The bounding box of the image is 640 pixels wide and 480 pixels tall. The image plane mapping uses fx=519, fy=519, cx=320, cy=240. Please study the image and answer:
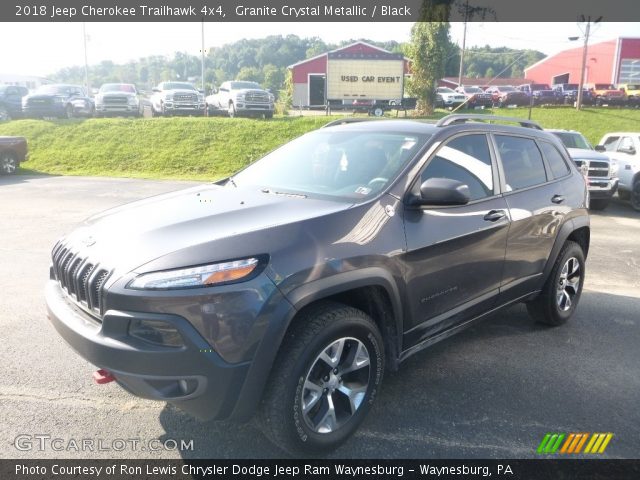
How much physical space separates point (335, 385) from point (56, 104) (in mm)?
26380

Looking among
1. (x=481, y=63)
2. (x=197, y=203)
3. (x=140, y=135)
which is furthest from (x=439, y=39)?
(x=481, y=63)

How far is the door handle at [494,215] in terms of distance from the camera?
374cm

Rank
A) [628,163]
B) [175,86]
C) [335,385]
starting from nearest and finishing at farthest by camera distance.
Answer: [335,385] < [628,163] < [175,86]

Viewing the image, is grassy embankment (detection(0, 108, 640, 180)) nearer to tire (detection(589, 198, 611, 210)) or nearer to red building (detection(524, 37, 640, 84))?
tire (detection(589, 198, 611, 210))

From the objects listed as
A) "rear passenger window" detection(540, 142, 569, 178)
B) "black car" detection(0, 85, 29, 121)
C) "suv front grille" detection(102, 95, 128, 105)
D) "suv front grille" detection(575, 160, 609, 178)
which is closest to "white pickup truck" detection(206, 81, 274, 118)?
"suv front grille" detection(102, 95, 128, 105)

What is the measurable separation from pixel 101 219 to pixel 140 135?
19.6 m

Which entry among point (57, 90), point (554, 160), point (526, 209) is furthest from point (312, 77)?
point (526, 209)

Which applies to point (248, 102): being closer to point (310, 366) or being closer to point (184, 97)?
Result: point (184, 97)

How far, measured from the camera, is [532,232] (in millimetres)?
4223

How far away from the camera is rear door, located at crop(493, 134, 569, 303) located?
4.05 m

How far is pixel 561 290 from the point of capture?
477cm

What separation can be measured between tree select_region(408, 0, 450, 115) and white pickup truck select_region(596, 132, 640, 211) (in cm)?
1693

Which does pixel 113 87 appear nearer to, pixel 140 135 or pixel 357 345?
pixel 140 135

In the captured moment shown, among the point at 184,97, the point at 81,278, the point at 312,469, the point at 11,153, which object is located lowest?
the point at 312,469
